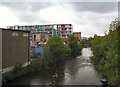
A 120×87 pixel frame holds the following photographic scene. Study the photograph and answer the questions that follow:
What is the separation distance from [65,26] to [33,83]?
3739 inches

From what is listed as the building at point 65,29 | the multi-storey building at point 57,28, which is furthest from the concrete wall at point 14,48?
the building at point 65,29

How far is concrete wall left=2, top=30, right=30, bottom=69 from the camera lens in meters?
32.0

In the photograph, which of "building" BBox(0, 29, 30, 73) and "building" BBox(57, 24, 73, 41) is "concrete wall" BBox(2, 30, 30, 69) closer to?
"building" BBox(0, 29, 30, 73)

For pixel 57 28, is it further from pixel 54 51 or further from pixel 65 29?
pixel 54 51

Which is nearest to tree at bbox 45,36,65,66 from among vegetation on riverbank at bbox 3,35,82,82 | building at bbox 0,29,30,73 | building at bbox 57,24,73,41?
vegetation on riverbank at bbox 3,35,82,82

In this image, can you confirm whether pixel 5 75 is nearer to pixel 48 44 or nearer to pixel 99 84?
pixel 99 84

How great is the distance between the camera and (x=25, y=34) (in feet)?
129

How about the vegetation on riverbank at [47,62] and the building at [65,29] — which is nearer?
the vegetation on riverbank at [47,62]

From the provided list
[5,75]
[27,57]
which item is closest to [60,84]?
[5,75]

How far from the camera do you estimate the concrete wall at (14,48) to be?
31953 millimetres

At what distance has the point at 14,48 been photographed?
3475cm

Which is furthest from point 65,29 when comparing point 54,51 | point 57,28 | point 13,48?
point 13,48

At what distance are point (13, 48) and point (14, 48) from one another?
323mm

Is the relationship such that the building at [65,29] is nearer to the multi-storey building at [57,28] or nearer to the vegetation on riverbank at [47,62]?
the multi-storey building at [57,28]
